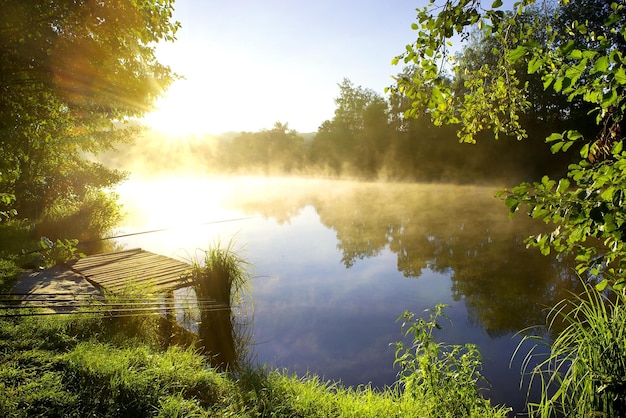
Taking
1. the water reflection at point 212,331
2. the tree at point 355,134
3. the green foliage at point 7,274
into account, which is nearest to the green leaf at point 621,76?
the water reflection at point 212,331

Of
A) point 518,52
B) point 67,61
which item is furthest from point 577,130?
point 67,61

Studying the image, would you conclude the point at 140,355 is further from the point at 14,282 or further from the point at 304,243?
the point at 304,243

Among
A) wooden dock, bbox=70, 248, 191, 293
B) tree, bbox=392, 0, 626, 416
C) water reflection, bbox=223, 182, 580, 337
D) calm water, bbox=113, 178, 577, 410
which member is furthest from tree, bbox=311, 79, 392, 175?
tree, bbox=392, 0, 626, 416

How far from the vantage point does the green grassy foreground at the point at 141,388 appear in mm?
2256

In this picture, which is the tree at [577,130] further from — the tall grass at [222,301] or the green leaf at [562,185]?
the tall grass at [222,301]

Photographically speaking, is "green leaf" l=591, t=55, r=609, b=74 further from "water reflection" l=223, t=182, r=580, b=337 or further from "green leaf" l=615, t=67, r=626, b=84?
"water reflection" l=223, t=182, r=580, b=337

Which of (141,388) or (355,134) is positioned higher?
(355,134)

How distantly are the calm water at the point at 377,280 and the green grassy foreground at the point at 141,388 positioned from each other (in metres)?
0.85

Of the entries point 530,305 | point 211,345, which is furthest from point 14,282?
point 530,305

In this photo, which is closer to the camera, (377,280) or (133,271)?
(133,271)

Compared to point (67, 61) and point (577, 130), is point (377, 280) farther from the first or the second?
point (67, 61)

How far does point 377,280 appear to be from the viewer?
6.20 m

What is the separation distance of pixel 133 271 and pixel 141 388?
3110mm

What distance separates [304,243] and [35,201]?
8.04 m
